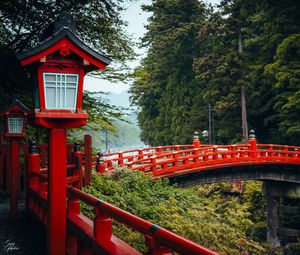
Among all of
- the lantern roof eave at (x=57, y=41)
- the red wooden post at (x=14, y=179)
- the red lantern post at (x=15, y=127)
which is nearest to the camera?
the lantern roof eave at (x=57, y=41)

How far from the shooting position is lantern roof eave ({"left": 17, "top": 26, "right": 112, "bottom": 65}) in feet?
16.3

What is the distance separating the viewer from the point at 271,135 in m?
34.0

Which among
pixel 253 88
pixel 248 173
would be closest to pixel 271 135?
pixel 253 88

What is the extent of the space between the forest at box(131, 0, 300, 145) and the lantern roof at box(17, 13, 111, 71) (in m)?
12.1

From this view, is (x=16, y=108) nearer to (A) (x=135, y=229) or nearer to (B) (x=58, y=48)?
(B) (x=58, y=48)

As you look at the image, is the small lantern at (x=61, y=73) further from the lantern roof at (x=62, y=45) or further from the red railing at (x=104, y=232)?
the red railing at (x=104, y=232)

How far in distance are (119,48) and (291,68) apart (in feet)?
57.3

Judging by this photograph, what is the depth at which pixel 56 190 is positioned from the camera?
530 centimetres

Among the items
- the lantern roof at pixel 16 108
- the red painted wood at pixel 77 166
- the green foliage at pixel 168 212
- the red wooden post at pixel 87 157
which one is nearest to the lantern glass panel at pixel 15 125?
the lantern roof at pixel 16 108

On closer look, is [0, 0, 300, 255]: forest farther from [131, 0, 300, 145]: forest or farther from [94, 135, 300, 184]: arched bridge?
[94, 135, 300, 184]: arched bridge

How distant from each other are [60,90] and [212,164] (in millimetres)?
14779

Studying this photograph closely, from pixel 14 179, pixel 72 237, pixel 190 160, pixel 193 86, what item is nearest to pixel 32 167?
pixel 14 179

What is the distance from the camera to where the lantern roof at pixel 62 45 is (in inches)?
196

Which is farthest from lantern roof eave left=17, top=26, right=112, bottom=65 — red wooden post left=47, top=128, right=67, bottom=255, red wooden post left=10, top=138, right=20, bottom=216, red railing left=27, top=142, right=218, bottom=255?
red wooden post left=10, top=138, right=20, bottom=216
